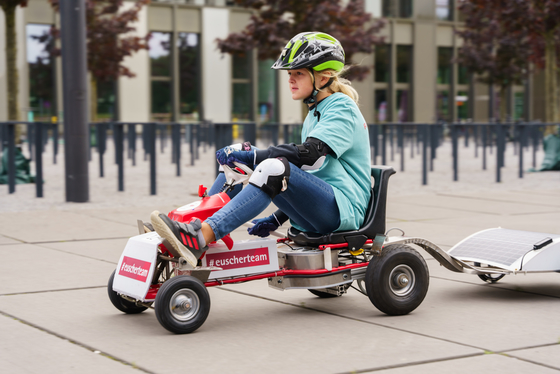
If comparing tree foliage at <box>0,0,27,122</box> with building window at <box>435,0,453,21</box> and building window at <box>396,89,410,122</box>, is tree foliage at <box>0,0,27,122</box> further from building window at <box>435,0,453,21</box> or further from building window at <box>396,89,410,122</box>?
building window at <box>435,0,453,21</box>

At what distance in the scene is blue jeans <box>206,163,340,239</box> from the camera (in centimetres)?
364

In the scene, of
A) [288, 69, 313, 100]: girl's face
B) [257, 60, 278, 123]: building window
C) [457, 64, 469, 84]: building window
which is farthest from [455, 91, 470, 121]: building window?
[288, 69, 313, 100]: girl's face

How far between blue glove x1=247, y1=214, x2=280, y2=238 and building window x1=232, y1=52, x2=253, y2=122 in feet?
89.1

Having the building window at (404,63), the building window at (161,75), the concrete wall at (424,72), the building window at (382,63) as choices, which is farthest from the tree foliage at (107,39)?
the concrete wall at (424,72)

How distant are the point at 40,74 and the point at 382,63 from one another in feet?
50.3

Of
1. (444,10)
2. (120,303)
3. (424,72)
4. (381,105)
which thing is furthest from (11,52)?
(444,10)

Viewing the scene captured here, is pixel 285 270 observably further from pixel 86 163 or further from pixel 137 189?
pixel 137 189

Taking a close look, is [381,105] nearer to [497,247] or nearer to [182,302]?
[497,247]

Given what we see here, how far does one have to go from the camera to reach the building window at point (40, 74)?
89.3 ft

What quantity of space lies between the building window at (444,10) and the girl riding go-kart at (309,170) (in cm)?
3419

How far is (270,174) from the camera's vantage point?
363 cm

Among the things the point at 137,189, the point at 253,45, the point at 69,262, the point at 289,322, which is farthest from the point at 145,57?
the point at 289,322

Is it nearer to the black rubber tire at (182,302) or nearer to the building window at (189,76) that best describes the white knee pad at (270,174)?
the black rubber tire at (182,302)

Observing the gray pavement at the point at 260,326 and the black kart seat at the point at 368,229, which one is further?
the black kart seat at the point at 368,229
